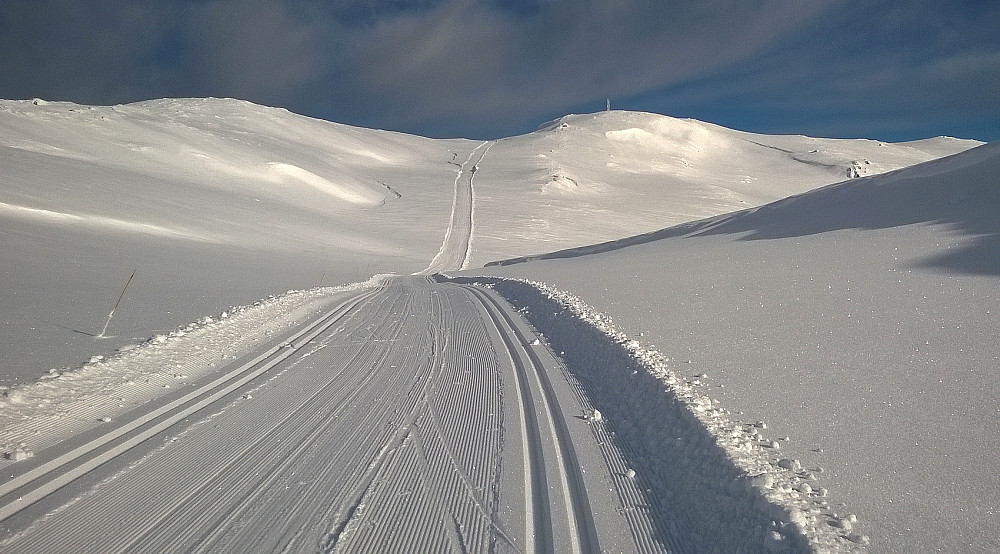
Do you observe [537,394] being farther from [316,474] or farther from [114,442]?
[114,442]

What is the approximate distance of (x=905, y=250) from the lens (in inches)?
528

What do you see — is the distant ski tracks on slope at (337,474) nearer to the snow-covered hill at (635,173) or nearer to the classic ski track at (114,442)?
the classic ski track at (114,442)

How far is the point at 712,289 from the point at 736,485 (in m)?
9.11

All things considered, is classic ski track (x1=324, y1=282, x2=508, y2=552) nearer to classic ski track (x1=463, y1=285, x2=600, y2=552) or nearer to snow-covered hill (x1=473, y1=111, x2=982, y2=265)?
classic ski track (x1=463, y1=285, x2=600, y2=552)

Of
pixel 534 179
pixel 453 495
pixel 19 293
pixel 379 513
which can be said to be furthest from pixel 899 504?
pixel 534 179

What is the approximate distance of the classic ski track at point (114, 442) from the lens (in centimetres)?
457

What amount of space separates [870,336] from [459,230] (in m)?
38.6

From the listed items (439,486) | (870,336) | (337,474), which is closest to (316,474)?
(337,474)

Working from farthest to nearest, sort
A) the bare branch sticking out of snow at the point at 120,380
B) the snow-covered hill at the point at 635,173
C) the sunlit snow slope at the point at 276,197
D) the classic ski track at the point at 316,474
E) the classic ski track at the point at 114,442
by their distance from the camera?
1. the snow-covered hill at the point at 635,173
2. the sunlit snow slope at the point at 276,197
3. the bare branch sticking out of snow at the point at 120,380
4. the classic ski track at the point at 114,442
5. the classic ski track at the point at 316,474

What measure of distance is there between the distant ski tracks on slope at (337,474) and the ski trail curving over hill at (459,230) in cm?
2284

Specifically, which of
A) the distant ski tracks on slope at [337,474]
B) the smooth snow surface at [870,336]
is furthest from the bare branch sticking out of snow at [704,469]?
the distant ski tracks on slope at [337,474]

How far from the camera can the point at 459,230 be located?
45438mm

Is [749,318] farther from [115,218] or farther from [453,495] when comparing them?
[115,218]

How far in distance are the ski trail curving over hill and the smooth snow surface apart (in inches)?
608
